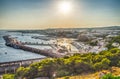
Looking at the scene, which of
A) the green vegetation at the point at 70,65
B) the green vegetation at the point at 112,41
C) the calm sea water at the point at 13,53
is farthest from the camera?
the green vegetation at the point at 112,41

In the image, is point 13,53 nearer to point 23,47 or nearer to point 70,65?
point 23,47

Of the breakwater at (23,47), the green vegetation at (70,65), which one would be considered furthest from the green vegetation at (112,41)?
the breakwater at (23,47)

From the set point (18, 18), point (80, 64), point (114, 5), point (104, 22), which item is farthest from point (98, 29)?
point (18, 18)

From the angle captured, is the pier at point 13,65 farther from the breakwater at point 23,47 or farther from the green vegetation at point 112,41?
the green vegetation at point 112,41

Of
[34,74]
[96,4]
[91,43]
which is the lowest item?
[34,74]

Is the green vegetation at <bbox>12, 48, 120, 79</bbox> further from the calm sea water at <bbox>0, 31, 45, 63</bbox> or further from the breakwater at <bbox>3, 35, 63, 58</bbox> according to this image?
the calm sea water at <bbox>0, 31, 45, 63</bbox>

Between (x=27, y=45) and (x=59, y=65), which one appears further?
(x=27, y=45)

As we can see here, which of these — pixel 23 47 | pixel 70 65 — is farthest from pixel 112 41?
pixel 23 47

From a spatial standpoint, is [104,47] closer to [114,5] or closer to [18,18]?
[114,5]
